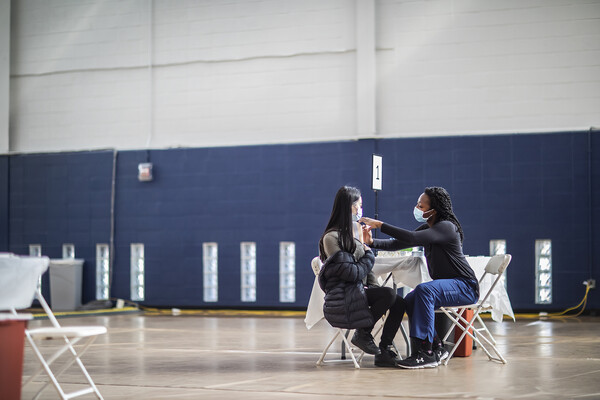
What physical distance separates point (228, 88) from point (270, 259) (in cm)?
280

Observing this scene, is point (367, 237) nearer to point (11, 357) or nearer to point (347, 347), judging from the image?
point (347, 347)

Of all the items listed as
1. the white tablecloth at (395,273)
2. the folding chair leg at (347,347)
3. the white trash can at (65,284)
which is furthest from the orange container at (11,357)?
the white trash can at (65,284)

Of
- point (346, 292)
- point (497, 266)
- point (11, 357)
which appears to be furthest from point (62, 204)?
point (11, 357)

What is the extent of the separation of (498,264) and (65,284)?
8617 millimetres

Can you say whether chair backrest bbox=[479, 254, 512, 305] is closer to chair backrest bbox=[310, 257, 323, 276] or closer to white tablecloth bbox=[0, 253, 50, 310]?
chair backrest bbox=[310, 257, 323, 276]

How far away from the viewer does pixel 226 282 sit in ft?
39.1

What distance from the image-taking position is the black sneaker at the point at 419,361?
5117 millimetres

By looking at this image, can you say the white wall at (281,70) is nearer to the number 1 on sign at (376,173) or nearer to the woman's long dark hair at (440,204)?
the number 1 on sign at (376,173)

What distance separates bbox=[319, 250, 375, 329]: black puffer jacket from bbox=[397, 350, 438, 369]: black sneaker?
14.4 inches

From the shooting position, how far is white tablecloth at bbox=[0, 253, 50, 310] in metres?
3.45

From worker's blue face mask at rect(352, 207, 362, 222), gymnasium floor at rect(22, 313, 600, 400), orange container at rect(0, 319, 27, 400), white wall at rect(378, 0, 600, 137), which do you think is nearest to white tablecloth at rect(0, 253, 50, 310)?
orange container at rect(0, 319, 27, 400)

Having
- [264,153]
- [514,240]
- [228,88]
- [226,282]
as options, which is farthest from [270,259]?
[514,240]

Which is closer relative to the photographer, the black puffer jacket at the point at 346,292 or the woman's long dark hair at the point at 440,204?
the black puffer jacket at the point at 346,292

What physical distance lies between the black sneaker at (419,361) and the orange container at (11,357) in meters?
2.60
